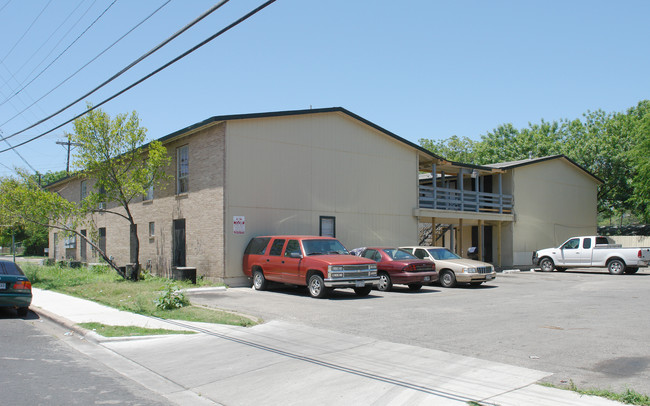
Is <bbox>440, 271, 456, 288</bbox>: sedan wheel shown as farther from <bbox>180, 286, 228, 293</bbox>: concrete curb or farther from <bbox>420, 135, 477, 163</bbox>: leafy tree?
<bbox>420, 135, 477, 163</bbox>: leafy tree

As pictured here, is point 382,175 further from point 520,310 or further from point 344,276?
point 520,310

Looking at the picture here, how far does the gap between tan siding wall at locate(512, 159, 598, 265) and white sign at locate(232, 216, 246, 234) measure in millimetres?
19030

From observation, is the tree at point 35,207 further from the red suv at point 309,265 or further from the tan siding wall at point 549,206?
the tan siding wall at point 549,206

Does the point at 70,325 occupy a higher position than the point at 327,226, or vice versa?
the point at 327,226

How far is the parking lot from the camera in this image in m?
7.99

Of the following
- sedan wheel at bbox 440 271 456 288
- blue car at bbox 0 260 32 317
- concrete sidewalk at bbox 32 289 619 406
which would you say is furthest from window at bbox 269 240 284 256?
blue car at bbox 0 260 32 317

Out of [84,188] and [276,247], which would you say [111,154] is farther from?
[84,188]

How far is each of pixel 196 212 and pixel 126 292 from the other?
5.27 meters

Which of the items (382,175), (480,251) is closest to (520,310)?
(382,175)

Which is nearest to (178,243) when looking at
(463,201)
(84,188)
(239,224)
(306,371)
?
(239,224)

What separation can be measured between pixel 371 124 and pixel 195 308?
1411cm

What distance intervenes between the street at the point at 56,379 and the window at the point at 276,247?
27.6 ft

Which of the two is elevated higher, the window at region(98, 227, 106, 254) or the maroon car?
the window at region(98, 227, 106, 254)

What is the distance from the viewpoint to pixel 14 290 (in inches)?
509
